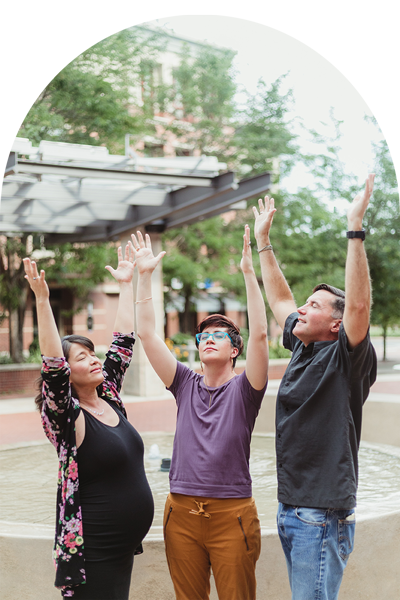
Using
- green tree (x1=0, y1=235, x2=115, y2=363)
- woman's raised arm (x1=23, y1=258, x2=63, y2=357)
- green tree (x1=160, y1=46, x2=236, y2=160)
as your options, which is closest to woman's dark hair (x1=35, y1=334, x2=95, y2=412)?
woman's raised arm (x1=23, y1=258, x2=63, y2=357)

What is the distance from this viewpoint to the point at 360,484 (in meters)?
5.82

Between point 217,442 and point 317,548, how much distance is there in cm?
62

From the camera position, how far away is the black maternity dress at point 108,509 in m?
2.72

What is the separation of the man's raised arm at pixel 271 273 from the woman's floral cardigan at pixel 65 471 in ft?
3.89

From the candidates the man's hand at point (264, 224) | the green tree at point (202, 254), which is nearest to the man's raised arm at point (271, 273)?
the man's hand at point (264, 224)

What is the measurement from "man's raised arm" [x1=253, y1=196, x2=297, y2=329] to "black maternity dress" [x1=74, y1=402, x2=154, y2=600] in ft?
3.45

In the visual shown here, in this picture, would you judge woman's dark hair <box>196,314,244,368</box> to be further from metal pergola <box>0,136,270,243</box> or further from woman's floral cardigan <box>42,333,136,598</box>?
metal pergola <box>0,136,270,243</box>

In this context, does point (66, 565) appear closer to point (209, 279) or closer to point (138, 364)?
point (138, 364)

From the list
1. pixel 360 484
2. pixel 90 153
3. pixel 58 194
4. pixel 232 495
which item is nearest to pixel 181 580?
pixel 232 495

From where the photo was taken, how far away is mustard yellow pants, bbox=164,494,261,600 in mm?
2773

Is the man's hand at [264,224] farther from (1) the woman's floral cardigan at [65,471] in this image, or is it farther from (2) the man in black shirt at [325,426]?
(1) the woman's floral cardigan at [65,471]

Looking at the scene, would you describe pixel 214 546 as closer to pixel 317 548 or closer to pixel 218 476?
pixel 218 476

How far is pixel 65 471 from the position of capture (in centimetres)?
271

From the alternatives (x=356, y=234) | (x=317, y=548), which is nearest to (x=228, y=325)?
(x=356, y=234)
